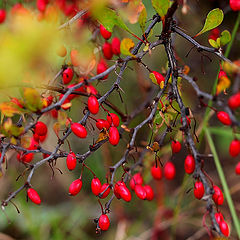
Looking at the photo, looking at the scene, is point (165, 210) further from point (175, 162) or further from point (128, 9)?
point (128, 9)

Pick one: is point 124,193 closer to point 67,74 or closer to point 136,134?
point 67,74

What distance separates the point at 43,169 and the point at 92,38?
4.92 ft

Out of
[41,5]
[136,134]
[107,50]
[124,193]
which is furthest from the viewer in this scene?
[136,134]

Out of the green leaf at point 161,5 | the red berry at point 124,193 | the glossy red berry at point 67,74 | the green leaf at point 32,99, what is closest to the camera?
the green leaf at point 32,99

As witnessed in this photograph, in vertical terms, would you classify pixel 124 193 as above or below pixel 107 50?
below

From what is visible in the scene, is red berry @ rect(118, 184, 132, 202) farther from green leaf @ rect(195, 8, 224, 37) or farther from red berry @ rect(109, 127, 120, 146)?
green leaf @ rect(195, 8, 224, 37)

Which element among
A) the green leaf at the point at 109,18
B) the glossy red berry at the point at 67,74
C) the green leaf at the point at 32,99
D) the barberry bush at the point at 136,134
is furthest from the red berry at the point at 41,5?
the green leaf at the point at 32,99

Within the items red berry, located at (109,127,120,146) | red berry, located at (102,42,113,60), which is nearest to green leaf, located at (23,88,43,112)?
red berry, located at (109,127,120,146)

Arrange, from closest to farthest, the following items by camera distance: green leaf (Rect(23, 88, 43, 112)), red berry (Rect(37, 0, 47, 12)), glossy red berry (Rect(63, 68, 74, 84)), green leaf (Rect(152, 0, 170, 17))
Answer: green leaf (Rect(23, 88, 43, 112)), green leaf (Rect(152, 0, 170, 17)), glossy red berry (Rect(63, 68, 74, 84)), red berry (Rect(37, 0, 47, 12))

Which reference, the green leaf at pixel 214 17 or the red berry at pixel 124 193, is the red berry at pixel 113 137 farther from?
the green leaf at pixel 214 17

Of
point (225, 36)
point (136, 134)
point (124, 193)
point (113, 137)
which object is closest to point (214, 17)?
point (225, 36)

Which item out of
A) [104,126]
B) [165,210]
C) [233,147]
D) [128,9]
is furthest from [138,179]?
[165,210]

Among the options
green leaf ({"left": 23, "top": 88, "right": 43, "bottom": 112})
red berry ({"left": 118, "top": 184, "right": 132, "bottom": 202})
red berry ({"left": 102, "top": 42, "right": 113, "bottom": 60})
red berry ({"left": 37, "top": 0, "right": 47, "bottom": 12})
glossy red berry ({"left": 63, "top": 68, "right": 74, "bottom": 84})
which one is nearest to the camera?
green leaf ({"left": 23, "top": 88, "right": 43, "bottom": 112})

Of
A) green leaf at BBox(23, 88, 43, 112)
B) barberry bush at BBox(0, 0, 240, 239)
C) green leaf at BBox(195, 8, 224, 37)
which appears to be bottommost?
barberry bush at BBox(0, 0, 240, 239)
